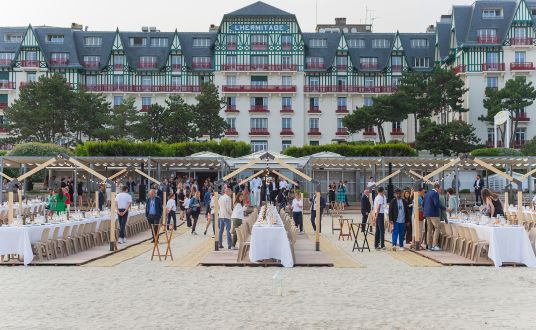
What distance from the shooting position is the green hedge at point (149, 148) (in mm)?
48812

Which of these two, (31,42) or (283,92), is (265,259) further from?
(31,42)

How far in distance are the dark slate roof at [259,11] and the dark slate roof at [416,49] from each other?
1117 cm

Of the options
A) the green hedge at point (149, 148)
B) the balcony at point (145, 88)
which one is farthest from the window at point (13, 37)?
the green hedge at point (149, 148)

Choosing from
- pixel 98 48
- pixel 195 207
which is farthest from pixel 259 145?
pixel 195 207

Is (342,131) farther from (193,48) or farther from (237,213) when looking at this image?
(237,213)

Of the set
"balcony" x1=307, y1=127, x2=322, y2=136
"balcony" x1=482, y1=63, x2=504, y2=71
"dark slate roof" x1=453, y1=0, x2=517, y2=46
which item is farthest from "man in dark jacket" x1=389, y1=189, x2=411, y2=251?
"balcony" x1=307, y1=127, x2=322, y2=136

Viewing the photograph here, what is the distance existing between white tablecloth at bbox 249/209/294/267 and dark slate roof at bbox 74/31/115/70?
58.7 m

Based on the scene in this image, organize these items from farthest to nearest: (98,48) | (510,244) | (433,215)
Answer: (98,48)
(433,215)
(510,244)

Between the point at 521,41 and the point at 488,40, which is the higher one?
the point at 488,40

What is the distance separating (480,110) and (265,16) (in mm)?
20399

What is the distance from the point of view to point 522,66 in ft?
218

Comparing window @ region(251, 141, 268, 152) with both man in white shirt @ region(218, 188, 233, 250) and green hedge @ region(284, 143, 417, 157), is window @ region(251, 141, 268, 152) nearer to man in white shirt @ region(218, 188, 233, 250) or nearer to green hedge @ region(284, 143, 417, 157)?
green hedge @ region(284, 143, 417, 157)

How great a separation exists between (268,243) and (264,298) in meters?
4.54

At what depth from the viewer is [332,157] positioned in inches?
1510
